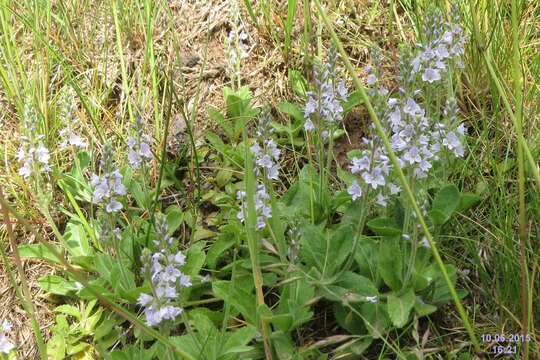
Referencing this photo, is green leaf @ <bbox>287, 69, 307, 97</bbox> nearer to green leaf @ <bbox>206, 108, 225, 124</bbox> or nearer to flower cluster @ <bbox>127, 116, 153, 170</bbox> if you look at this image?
green leaf @ <bbox>206, 108, 225, 124</bbox>

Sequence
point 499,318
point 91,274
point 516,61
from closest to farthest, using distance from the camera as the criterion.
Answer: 1. point 516,61
2. point 499,318
3. point 91,274

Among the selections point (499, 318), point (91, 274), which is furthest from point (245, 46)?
point (499, 318)

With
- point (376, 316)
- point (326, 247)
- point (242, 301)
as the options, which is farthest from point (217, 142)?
point (376, 316)

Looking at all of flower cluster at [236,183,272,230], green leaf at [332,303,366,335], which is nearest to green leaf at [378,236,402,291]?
green leaf at [332,303,366,335]

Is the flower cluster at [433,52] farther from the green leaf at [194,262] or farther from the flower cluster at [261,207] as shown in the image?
the green leaf at [194,262]

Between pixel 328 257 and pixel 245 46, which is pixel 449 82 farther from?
Result: pixel 245 46

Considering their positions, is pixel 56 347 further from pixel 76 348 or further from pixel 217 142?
pixel 217 142
